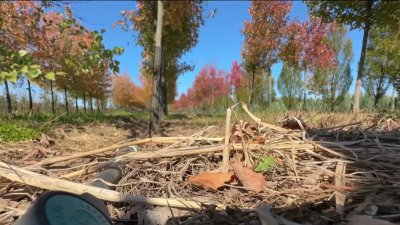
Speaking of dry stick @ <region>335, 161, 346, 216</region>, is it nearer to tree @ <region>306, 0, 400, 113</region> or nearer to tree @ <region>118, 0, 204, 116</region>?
tree @ <region>306, 0, 400, 113</region>

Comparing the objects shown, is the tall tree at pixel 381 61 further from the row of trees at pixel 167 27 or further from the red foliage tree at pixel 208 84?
the red foliage tree at pixel 208 84

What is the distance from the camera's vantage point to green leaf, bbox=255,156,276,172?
154 cm

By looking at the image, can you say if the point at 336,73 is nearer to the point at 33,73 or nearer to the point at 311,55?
the point at 311,55

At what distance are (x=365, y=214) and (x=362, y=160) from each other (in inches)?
13.7

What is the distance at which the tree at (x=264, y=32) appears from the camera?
1738 cm

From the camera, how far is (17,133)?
4.40m

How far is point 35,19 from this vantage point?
4512 mm

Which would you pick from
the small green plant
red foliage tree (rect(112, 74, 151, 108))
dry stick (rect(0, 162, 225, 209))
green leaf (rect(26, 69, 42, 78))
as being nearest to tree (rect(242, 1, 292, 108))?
the small green plant

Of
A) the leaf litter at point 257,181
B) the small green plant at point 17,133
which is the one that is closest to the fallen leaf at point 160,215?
the leaf litter at point 257,181

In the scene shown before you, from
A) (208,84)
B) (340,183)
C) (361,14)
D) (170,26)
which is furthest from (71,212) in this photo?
(208,84)

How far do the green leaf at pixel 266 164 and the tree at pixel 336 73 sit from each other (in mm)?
18169

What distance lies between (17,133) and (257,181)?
374 cm

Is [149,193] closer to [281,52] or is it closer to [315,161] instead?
[315,161]

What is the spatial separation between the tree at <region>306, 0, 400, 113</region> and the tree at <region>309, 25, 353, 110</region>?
8.75 m
